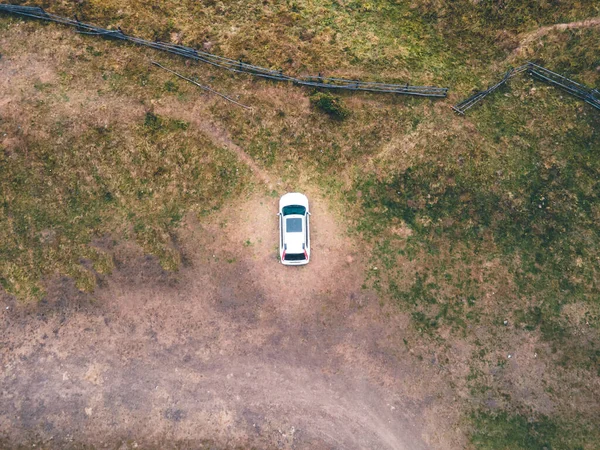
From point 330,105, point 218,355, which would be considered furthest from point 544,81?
point 218,355

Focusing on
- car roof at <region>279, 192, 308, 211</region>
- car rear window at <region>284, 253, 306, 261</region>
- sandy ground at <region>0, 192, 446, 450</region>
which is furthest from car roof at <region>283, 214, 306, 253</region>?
sandy ground at <region>0, 192, 446, 450</region>

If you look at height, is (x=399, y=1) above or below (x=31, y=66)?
above

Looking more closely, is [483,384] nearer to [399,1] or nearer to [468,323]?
[468,323]

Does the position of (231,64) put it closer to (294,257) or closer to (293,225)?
(293,225)

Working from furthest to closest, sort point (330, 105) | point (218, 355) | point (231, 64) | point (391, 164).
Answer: point (231, 64) → point (330, 105) → point (391, 164) → point (218, 355)

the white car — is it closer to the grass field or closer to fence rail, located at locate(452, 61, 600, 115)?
the grass field

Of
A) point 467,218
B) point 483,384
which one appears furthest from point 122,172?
point 483,384
